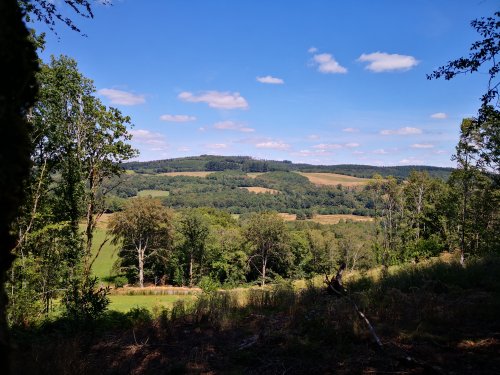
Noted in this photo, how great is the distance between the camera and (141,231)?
5147 cm

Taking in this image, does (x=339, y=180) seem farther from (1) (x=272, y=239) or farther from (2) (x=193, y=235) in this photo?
(2) (x=193, y=235)

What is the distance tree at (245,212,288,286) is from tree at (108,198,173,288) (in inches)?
552

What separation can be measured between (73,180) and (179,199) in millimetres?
118837

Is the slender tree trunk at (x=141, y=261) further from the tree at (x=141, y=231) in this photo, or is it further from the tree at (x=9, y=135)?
the tree at (x=9, y=135)

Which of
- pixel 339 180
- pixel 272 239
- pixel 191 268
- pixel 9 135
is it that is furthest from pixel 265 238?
pixel 339 180

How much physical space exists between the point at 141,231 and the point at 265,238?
20.5 metres

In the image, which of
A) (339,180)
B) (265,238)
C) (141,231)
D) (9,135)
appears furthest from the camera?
(339,180)

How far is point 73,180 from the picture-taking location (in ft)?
63.7

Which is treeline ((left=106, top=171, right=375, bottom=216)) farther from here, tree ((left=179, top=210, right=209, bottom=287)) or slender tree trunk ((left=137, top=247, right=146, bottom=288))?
slender tree trunk ((left=137, top=247, right=146, bottom=288))

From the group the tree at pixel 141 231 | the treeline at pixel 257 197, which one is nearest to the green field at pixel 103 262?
the tree at pixel 141 231

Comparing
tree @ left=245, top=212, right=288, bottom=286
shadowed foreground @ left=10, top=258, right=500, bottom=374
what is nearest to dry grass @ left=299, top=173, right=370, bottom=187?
tree @ left=245, top=212, right=288, bottom=286

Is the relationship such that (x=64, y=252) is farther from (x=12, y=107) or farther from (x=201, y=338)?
(x=12, y=107)

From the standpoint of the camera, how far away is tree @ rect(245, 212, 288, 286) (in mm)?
56719

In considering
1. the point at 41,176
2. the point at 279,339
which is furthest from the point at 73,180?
the point at 279,339
